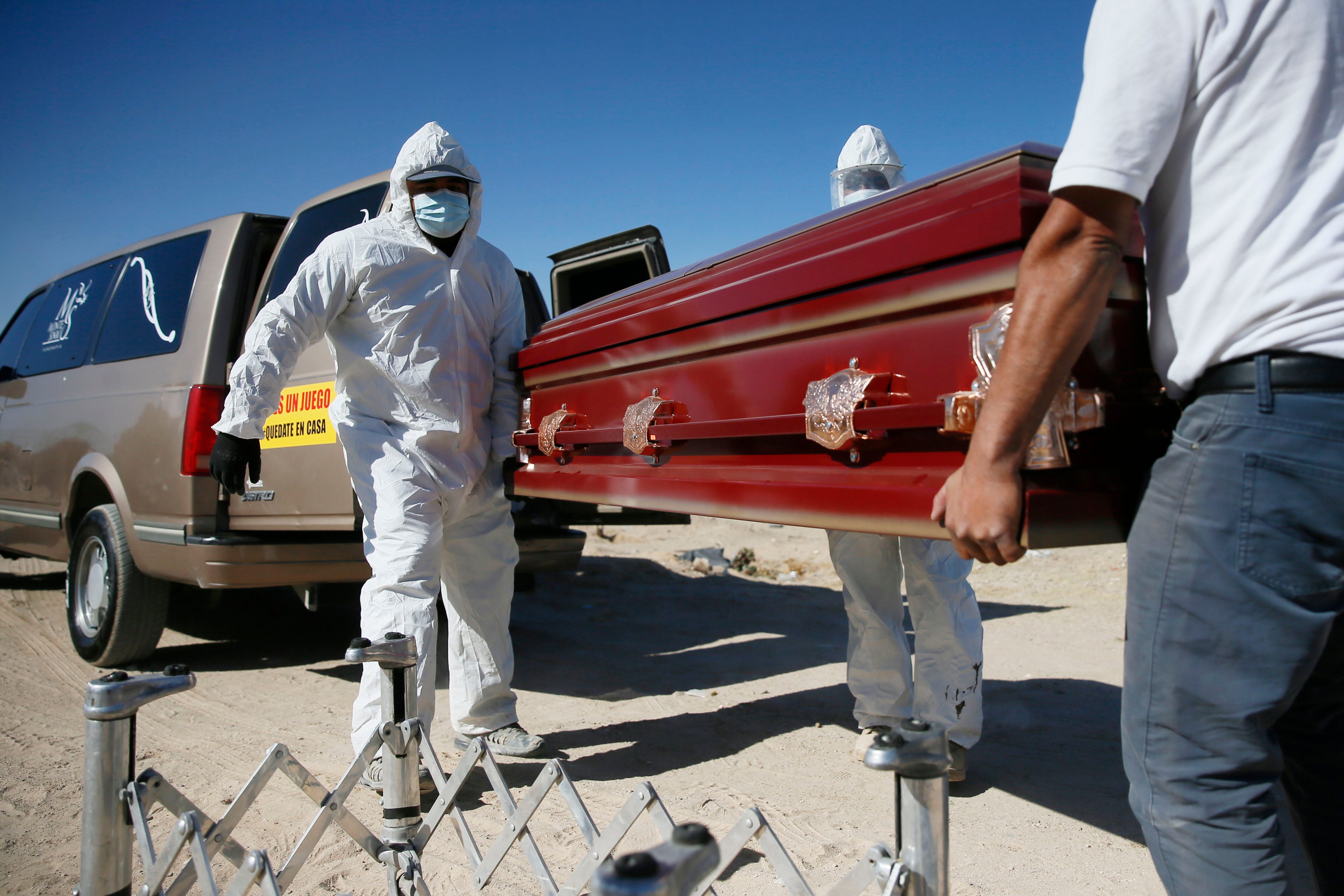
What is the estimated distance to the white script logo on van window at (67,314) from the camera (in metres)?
4.79

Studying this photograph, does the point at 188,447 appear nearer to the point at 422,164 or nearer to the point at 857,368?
the point at 422,164

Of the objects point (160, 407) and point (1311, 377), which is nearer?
point (1311, 377)

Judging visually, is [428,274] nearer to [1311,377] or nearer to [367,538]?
[367,538]

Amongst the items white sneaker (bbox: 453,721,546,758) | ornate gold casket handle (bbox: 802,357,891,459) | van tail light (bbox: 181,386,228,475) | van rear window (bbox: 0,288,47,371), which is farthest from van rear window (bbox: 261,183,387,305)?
van rear window (bbox: 0,288,47,371)

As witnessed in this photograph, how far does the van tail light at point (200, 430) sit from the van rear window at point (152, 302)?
378 millimetres

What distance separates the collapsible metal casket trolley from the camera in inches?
48.5

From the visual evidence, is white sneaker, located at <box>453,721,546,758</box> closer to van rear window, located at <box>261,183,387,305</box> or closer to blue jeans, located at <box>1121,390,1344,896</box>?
van rear window, located at <box>261,183,387,305</box>

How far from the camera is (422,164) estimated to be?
2.77 m

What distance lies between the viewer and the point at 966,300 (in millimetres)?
1451

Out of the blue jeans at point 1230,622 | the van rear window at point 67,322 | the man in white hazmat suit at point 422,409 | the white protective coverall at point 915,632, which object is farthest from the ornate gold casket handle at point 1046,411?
the van rear window at point 67,322

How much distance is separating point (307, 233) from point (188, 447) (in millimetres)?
998

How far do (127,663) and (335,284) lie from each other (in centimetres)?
246

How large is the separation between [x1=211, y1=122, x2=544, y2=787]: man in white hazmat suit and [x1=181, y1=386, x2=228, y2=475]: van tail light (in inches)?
36.5

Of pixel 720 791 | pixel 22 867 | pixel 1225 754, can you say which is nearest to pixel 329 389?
pixel 22 867
